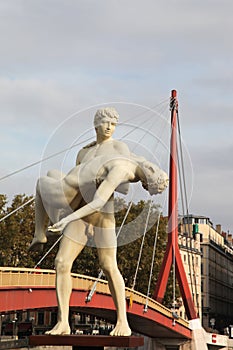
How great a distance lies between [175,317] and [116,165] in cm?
3820

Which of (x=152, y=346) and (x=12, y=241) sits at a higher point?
(x=12, y=241)

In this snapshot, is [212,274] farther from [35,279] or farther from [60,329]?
[60,329]

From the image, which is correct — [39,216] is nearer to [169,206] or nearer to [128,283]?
[169,206]

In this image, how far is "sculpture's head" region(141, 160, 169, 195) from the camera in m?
12.3

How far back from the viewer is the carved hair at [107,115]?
494 inches

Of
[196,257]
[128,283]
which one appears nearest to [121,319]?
[128,283]

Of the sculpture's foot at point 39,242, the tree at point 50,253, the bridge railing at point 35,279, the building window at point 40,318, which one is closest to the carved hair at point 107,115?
the sculpture's foot at point 39,242

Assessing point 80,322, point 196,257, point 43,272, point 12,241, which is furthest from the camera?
point 196,257

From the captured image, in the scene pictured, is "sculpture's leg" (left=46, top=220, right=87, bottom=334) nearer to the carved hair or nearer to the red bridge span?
the carved hair

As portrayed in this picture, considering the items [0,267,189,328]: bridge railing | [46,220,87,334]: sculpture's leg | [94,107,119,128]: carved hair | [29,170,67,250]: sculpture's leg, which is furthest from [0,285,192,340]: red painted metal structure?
[94,107,119,128]: carved hair

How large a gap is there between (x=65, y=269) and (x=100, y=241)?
71cm

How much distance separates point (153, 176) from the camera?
12.3m

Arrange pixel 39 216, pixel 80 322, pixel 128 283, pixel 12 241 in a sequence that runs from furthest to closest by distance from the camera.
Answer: pixel 80 322 < pixel 128 283 < pixel 12 241 < pixel 39 216

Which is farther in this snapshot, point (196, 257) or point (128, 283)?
point (196, 257)
